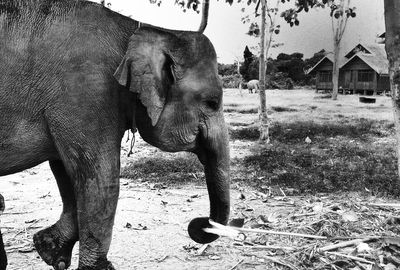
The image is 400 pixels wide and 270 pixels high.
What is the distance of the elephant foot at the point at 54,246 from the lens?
305 cm

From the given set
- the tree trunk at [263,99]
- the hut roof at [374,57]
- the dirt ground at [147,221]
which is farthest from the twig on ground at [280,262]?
the hut roof at [374,57]

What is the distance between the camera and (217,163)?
2.88 meters

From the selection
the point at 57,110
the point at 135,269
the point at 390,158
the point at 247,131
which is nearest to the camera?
the point at 57,110

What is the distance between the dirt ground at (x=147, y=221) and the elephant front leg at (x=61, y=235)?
30.3 inches

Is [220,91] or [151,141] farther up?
[220,91]

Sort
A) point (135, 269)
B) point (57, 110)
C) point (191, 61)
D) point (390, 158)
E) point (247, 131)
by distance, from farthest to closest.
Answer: point (247, 131) → point (390, 158) → point (135, 269) → point (191, 61) → point (57, 110)

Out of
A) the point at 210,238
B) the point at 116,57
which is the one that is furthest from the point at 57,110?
the point at 210,238

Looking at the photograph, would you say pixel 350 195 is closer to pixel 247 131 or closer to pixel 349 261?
pixel 349 261

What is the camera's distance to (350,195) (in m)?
6.28

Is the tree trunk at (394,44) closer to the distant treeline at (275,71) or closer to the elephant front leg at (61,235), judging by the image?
the elephant front leg at (61,235)

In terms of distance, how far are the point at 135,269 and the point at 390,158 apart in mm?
Result: 6288

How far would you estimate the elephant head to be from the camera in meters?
2.54

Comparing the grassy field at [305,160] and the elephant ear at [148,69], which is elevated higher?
the elephant ear at [148,69]

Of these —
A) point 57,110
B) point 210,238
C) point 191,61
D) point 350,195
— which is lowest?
point 350,195
